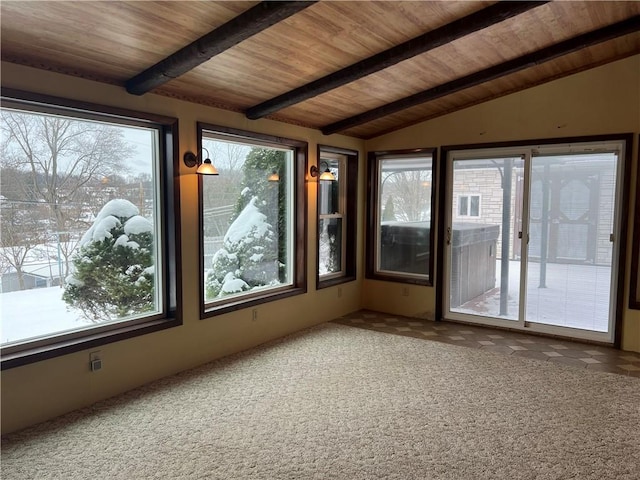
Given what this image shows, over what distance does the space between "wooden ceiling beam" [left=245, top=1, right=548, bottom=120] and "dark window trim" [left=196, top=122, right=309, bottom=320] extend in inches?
12.2

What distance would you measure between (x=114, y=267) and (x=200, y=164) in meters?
1.09

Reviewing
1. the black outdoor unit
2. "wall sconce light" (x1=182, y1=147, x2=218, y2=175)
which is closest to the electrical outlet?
"wall sconce light" (x1=182, y1=147, x2=218, y2=175)

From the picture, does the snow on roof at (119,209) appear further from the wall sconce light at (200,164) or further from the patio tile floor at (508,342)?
the patio tile floor at (508,342)

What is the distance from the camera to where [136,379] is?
133 inches

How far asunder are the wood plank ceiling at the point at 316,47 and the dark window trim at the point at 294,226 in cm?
23

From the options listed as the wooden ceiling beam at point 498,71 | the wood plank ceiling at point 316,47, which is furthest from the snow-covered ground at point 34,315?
the wooden ceiling beam at point 498,71

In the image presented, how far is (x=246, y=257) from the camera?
4.55 m

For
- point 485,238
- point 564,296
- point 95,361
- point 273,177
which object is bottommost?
point 95,361

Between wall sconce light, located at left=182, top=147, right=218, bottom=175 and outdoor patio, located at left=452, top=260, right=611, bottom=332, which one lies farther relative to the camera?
outdoor patio, located at left=452, top=260, right=611, bottom=332

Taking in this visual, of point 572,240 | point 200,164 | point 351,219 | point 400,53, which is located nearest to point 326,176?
point 351,219

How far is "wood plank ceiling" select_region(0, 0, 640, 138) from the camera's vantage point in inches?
98.4

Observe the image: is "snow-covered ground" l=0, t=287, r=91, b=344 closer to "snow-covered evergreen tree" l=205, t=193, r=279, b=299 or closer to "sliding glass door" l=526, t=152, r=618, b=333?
"snow-covered evergreen tree" l=205, t=193, r=279, b=299

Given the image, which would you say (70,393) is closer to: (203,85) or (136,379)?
(136,379)

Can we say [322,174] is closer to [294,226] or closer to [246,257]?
[294,226]
